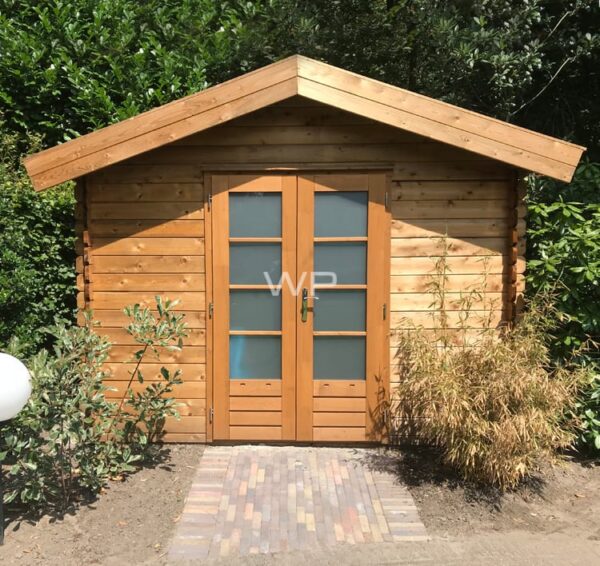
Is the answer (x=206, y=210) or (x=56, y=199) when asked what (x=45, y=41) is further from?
(x=206, y=210)

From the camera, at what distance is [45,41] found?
747 centimetres

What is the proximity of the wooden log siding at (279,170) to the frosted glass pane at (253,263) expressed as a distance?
0.97 ft

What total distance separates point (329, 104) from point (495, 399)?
2.65 m

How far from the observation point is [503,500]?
13.8 ft

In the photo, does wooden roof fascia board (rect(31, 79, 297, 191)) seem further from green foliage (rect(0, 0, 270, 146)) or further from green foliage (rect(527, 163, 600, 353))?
green foliage (rect(0, 0, 270, 146))

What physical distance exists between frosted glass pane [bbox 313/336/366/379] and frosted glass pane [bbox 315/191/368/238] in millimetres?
957

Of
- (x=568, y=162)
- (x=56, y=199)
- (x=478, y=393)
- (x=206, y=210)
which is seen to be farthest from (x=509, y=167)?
(x=56, y=199)

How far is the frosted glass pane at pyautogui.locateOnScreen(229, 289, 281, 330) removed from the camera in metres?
5.00

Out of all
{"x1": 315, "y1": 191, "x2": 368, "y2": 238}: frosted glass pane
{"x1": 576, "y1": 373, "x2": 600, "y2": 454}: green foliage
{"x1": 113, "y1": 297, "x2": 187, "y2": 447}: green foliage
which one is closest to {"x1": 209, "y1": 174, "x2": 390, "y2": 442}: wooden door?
{"x1": 315, "y1": 191, "x2": 368, "y2": 238}: frosted glass pane

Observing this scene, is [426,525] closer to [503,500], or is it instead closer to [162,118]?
[503,500]

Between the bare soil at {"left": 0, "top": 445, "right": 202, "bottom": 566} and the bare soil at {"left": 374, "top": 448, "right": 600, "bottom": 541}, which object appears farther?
the bare soil at {"left": 374, "top": 448, "right": 600, "bottom": 541}

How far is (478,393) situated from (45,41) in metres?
7.13

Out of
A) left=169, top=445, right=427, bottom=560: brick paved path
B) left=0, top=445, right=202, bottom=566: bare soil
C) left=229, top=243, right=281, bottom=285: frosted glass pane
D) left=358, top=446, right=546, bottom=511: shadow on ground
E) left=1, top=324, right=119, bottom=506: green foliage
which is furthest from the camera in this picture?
left=229, top=243, right=281, bottom=285: frosted glass pane

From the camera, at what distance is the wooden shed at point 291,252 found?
4879mm
